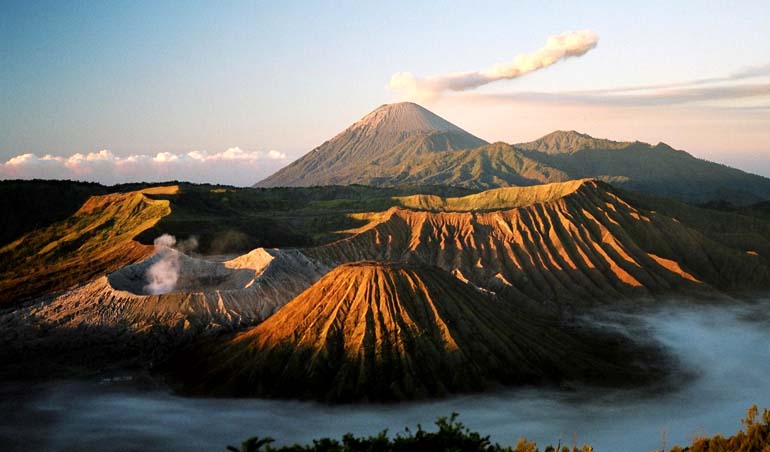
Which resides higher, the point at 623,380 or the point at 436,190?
the point at 436,190

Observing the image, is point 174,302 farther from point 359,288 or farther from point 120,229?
point 120,229

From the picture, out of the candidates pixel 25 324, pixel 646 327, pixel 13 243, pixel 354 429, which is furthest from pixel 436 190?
pixel 354 429

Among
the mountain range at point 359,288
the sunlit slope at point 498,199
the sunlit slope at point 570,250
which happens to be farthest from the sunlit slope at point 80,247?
the sunlit slope at point 498,199

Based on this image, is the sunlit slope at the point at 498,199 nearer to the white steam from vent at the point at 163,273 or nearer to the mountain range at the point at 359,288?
the mountain range at the point at 359,288

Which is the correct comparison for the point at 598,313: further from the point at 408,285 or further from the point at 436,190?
the point at 436,190

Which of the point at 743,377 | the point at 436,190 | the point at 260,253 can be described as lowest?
the point at 743,377
